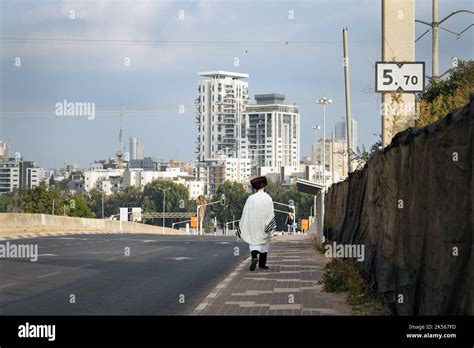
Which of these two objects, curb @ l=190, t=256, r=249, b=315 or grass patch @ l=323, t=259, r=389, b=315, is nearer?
curb @ l=190, t=256, r=249, b=315

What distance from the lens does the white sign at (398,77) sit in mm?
18203

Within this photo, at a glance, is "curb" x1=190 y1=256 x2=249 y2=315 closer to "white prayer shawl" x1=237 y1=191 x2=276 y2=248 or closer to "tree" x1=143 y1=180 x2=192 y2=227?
"white prayer shawl" x1=237 y1=191 x2=276 y2=248

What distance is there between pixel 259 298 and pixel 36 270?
7.90m

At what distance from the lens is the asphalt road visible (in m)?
13.9

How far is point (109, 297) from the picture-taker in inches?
609

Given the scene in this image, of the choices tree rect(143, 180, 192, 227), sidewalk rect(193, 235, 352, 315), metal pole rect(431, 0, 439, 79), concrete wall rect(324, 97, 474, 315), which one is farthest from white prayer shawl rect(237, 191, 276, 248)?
tree rect(143, 180, 192, 227)

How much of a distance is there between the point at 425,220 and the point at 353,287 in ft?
20.7

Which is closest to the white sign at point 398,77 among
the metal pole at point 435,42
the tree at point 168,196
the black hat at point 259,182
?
the black hat at point 259,182

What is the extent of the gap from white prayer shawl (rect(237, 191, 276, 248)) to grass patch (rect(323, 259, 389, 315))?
1.92 meters

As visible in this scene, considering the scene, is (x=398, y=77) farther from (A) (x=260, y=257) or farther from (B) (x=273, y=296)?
(A) (x=260, y=257)

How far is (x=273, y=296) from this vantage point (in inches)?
614

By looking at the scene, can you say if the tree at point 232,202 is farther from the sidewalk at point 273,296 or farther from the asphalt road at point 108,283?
the sidewalk at point 273,296
